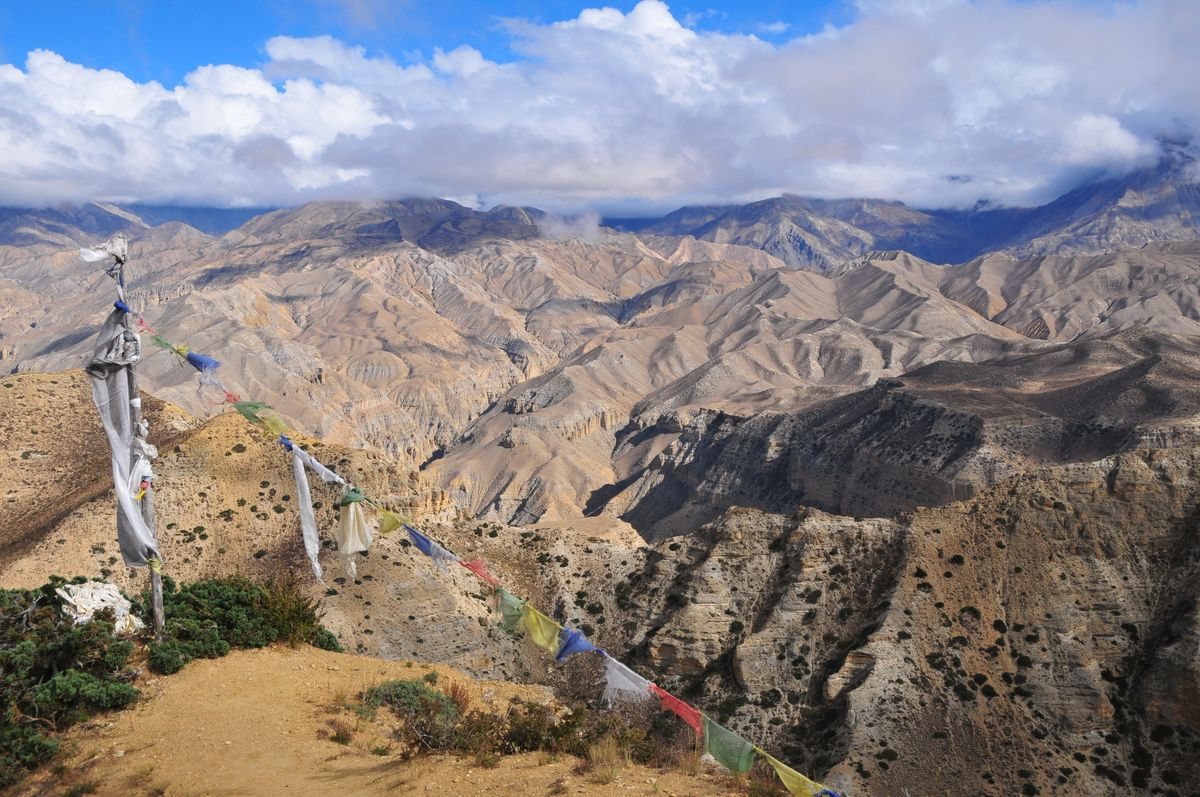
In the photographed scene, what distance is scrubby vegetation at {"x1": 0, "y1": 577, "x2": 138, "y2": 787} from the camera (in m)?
15.2

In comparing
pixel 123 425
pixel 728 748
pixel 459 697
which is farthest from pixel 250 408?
pixel 728 748

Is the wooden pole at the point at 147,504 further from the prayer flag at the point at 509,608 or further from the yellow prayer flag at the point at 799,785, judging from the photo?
the yellow prayer flag at the point at 799,785

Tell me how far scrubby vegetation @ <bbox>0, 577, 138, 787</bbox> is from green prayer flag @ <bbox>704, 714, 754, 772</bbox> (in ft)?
37.1


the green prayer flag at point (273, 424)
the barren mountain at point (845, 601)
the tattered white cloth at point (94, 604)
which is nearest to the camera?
the green prayer flag at point (273, 424)

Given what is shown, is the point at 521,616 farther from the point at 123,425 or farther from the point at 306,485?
the point at 123,425

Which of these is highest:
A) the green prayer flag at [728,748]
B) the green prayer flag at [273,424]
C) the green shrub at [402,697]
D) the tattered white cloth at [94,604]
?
the green prayer flag at [273,424]

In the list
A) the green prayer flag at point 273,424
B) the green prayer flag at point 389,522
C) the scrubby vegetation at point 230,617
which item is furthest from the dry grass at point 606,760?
the scrubby vegetation at point 230,617

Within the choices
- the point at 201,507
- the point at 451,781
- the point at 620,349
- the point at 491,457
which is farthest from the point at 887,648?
the point at 620,349

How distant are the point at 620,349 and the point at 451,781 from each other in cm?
17556

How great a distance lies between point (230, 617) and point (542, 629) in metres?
8.59

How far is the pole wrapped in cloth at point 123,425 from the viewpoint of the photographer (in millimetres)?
16203

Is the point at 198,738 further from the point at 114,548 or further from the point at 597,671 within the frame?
the point at 114,548

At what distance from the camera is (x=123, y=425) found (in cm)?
1670

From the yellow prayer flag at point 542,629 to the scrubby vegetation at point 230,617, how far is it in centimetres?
762
